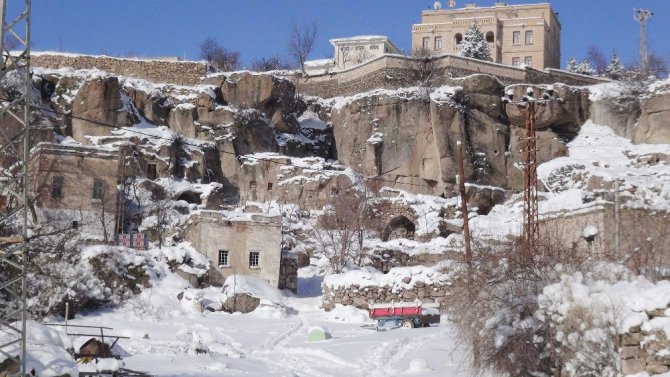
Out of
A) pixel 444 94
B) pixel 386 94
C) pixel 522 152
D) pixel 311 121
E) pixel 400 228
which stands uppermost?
pixel 386 94

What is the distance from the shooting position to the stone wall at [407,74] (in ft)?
178

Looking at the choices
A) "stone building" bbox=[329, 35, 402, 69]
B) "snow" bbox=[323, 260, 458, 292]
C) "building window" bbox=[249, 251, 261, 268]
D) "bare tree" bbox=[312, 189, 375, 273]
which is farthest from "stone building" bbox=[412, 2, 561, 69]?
"snow" bbox=[323, 260, 458, 292]

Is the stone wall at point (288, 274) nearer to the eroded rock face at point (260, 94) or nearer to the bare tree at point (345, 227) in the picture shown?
the bare tree at point (345, 227)

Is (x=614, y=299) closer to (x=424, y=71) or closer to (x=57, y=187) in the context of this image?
(x=57, y=187)

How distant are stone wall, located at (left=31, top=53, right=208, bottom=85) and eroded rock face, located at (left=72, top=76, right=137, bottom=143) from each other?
5801 mm

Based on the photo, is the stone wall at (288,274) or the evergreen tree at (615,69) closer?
the stone wall at (288,274)

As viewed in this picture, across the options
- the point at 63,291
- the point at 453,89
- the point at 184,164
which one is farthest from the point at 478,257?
the point at 453,89

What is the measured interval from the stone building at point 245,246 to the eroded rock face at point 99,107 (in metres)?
14.0

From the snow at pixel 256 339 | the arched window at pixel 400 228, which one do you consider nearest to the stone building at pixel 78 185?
the snow at pixel 256 339

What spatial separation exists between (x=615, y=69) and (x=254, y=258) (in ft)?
131

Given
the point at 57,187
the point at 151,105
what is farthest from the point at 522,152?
the point at 57,187

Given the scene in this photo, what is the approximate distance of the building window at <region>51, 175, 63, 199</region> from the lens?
3697cm

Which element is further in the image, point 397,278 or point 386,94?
point 386,94

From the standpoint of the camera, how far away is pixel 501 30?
7106 centimetres
